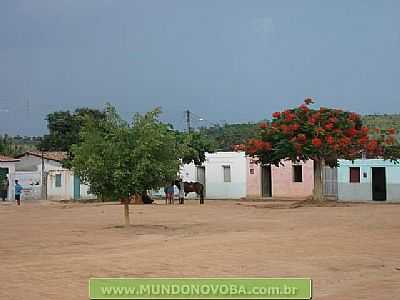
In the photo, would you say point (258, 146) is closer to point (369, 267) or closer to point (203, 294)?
point (369, 267)

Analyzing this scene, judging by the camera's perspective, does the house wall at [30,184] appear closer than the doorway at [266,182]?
No

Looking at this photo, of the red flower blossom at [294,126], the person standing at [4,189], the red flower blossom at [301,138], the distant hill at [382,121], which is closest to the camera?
the red flower blossom at [301,138]

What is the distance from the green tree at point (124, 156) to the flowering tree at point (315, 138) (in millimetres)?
14878

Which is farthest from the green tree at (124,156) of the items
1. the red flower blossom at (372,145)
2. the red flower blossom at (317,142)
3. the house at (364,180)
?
the house at (364,180)

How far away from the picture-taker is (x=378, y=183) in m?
46.5

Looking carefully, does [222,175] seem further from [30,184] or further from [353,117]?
[353,117]

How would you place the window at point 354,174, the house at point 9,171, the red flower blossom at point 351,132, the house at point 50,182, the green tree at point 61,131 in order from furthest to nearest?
the green tree at point 61,131
the house at point 50,182
the house at point 9,171
the window at point 354,174
the red flower blossom at point 351,132

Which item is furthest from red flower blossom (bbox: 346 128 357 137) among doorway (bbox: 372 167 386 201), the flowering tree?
doorway (bbox: 372 167 386 201)

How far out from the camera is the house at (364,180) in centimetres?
4581

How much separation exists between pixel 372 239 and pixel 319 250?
3231mm

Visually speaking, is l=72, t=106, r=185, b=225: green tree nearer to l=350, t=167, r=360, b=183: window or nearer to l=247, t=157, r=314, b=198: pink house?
l=350, t=167, r=360, b=183: window

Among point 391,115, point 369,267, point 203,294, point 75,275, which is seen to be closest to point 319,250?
point 369,267

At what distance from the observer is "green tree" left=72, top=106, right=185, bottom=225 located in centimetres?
2159

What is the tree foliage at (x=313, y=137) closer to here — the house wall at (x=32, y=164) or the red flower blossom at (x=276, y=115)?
the red flower blossom at (x=276, y=115)
